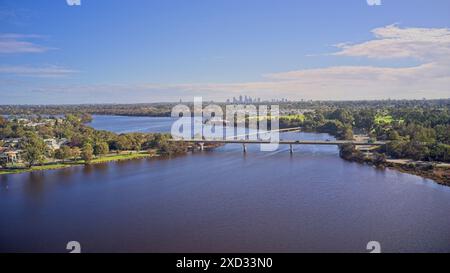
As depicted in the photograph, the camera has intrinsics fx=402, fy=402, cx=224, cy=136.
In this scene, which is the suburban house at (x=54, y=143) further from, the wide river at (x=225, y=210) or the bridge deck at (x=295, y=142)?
the bridge deck at (x=295, y=142)

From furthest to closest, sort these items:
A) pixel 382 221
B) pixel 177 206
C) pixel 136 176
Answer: pixel 136 176 → pixel 177 206 → pixel 382 221

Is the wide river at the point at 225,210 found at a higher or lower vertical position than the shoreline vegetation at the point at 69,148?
lower

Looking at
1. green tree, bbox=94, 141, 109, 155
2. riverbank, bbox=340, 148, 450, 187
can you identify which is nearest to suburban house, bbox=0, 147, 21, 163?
green tree, bbox=94, 141, 109, 155

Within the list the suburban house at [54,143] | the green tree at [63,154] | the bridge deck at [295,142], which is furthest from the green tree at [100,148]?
the bridge deck at [295,142]

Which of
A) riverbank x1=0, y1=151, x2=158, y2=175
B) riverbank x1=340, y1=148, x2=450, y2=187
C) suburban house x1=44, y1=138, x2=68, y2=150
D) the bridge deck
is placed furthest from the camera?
suburban house x1=44, y1=138, x2=68, y2=150

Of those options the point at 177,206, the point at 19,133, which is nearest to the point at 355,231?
the point at 177,206

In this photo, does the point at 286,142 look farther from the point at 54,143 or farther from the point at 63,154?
the point at 54,143

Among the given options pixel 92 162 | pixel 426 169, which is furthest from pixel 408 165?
pixel 92 162

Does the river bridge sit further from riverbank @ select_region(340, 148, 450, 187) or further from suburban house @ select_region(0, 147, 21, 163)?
suburban house @ select_region(0, 147, 21, 163)
